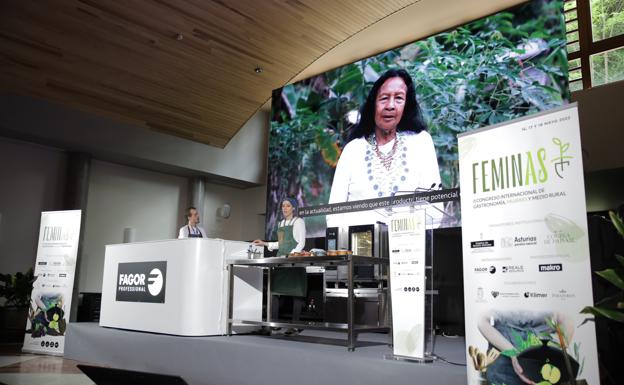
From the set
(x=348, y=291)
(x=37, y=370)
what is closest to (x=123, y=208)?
(x=37, y=370)

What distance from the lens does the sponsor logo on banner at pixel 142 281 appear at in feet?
15.4

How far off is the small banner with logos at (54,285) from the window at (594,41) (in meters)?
7.16

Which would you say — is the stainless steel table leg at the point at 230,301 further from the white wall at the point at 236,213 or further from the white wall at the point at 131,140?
the white wall at the point at 236,213

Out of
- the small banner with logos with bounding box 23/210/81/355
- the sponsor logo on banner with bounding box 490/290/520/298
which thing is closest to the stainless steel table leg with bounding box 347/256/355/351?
the sponsor logo on banner with bounding box 490/290/520/298

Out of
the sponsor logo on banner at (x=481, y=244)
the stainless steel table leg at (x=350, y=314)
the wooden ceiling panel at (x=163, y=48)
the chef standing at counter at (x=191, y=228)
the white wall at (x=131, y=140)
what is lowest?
the stainless steel table leg at (x=350, y=314)

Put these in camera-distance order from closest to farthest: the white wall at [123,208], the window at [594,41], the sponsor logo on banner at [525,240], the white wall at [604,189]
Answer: the sponsor logo on banner at [525,240] < the white wall at [604,189] < the window at [594,41] < the white wall at [123,208]

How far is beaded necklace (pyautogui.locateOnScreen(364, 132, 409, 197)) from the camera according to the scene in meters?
7.78

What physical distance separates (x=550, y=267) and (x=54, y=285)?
5.51 metres

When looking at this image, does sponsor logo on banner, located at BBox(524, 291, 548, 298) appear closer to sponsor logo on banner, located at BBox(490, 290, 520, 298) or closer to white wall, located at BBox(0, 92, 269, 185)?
sponsor logo on banner, located at BBox(490, 290, 520, 298)

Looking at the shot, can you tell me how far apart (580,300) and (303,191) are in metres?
7.11

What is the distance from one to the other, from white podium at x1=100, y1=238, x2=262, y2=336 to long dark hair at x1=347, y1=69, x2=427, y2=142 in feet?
13.1

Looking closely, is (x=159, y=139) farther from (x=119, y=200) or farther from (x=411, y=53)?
(x=411, y=53)

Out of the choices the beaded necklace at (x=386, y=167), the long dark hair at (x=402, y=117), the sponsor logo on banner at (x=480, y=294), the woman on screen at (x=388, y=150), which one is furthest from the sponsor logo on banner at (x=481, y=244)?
the long dark hair at (x=402, y=117)

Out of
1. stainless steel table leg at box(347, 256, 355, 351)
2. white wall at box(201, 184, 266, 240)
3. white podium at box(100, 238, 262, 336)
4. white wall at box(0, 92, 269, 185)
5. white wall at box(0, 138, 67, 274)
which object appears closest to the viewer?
stainless steel table leg at box(347, 256, 355, 351)
